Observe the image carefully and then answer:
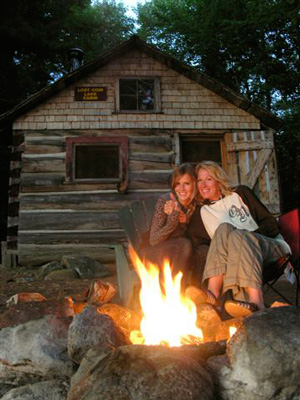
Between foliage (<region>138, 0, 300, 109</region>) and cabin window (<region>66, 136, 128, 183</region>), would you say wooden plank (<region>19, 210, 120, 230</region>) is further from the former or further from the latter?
foliage (<region>138, 0, 300, 109</region>)

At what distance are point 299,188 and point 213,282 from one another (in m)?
12.3

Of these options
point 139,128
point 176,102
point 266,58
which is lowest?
point 139,128

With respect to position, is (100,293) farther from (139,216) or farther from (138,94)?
(138,94)

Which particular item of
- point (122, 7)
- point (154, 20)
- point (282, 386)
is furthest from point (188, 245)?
point (122, 7)

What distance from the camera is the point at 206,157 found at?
8.62 metres

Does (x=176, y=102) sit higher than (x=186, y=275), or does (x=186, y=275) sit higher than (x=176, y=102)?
(x=176, y=102)

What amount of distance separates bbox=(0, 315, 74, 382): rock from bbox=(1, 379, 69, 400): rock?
19 cm

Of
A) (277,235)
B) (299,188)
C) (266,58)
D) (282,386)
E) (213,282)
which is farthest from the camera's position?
(266,58)

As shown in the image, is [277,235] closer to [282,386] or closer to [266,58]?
[282,386]

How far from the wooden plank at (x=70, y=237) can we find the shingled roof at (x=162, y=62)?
2624mm

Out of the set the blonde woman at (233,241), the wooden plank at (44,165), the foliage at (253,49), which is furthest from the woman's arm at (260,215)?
the foliage at (253,49)

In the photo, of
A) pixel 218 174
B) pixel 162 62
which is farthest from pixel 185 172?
pixel 162 62

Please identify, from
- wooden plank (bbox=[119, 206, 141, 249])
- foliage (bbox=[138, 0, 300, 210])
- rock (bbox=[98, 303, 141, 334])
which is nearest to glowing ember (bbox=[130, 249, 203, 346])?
rock (bbox=[98, 303, 141, 334])

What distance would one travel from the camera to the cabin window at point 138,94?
8.32 m
